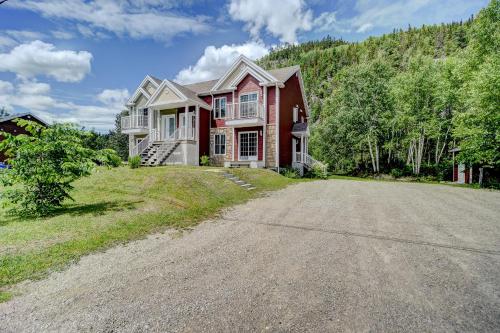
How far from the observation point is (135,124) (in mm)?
23953


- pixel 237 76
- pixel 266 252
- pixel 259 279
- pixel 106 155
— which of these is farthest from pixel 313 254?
pixel 237 76

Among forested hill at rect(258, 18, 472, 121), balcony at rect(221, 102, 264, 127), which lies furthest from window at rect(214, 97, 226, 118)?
forested hill at rect(258, 18, 472, 121)

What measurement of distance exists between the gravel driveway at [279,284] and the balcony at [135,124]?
66.9 ft

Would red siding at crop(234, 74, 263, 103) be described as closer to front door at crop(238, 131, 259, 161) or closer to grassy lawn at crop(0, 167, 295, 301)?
front door at crop(238, 131, 259, 161)

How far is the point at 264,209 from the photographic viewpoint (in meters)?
8.59

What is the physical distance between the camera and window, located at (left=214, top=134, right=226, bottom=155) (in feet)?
68.1

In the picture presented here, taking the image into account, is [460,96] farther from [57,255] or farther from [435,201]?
[57,255]

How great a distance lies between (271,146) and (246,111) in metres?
3.36

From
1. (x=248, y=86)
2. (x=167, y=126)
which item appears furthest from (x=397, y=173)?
(x=167, y=126)

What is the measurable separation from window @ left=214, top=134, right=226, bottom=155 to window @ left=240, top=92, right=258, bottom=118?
2945mm

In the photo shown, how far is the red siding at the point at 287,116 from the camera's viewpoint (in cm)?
1948

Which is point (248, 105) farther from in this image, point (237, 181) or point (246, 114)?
point (237, 181)

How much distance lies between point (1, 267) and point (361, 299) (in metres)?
5.50

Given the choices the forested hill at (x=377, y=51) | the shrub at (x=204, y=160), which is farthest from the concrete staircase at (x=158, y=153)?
the forested hill at (x=377, y=51)
